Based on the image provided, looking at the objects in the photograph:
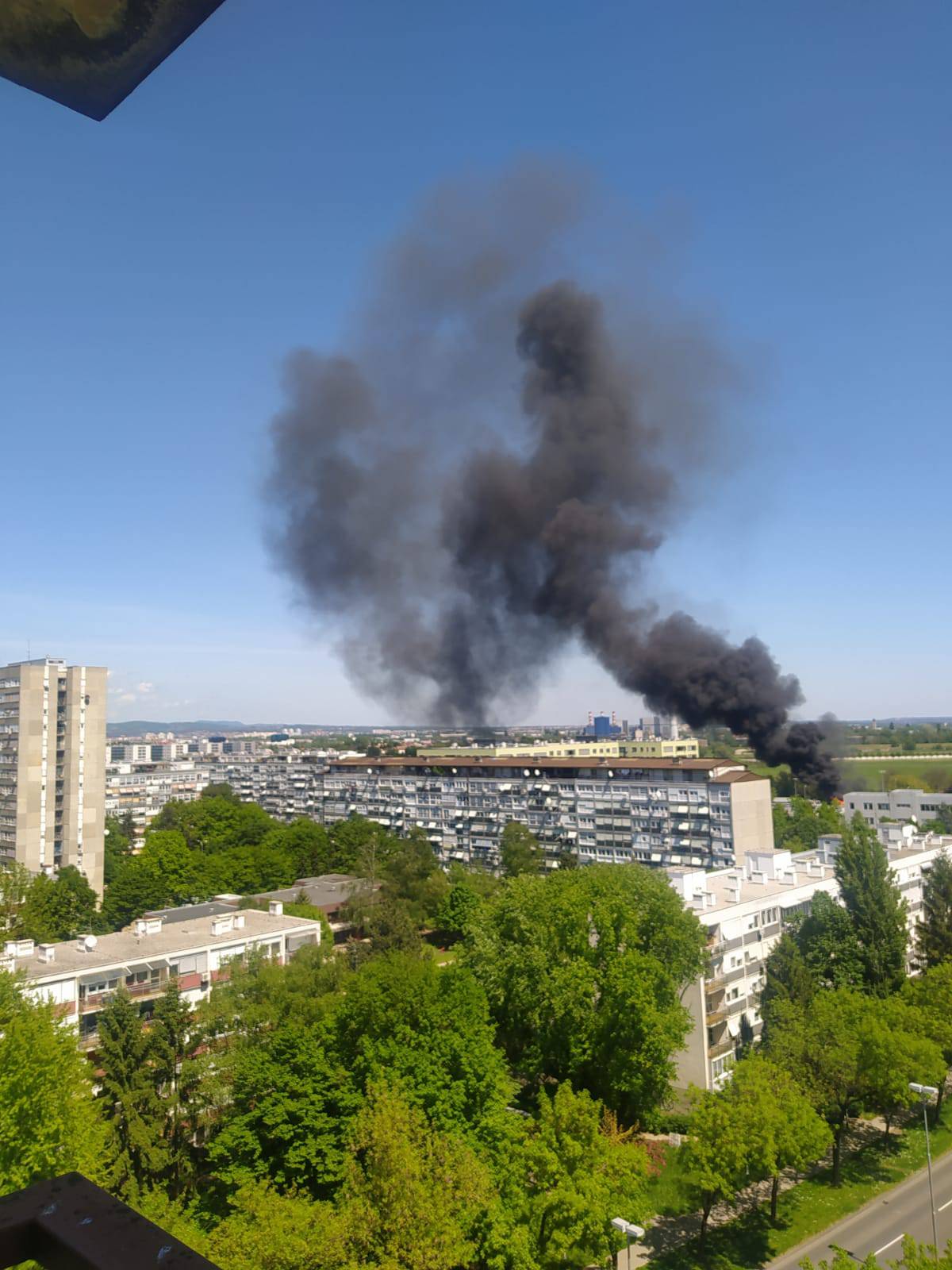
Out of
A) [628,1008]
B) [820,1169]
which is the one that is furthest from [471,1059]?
[820,1169]

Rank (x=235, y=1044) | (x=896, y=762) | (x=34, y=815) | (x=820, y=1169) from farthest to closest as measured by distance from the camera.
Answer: (x=896, y=762), (x=34, y=815), (x=820, y=1169), (x=235, y=1044)

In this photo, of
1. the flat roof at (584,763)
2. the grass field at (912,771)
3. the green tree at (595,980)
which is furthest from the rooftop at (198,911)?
the grass field at (912,771)

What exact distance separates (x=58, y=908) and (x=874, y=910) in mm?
31099

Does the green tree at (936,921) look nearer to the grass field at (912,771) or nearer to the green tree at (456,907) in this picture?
the green tree at (456,907)

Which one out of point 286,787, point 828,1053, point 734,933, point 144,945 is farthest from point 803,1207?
point 286,787

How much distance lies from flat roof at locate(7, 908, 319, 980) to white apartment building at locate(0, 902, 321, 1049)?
21 millimetres

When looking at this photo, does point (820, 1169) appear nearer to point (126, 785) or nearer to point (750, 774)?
point (750, 774)

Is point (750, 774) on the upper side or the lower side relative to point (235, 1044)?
upper

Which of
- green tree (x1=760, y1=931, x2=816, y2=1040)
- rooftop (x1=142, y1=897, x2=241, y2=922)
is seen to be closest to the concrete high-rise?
rooftop (x1=142, y1=897, x2=241, y2=922)

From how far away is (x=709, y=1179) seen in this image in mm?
14516

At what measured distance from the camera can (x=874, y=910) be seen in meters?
23.4

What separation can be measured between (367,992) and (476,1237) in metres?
4.33

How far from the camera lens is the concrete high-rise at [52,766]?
1657 inches

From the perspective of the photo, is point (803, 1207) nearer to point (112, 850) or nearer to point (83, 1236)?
point (83, 1236)
